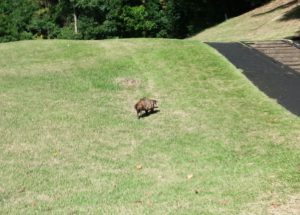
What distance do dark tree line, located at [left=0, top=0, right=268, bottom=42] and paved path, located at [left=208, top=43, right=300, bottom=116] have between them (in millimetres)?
19685

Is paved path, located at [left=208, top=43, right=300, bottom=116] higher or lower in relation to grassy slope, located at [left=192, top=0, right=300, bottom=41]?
higher

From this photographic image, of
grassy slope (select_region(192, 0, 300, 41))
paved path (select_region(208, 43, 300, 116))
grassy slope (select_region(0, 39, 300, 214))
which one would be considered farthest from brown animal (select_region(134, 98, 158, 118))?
grassy slope (select_region(192, 0, 300, 41))

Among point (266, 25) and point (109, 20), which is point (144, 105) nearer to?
point (266, 25)

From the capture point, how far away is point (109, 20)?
37.4 m

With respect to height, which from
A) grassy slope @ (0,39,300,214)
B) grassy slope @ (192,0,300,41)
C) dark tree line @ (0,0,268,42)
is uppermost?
grassy slope @ (0,39,300,214)

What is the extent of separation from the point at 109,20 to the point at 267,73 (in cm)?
2460

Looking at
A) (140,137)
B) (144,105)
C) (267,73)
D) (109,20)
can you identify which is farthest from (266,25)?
(109,20)

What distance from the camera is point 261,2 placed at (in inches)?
1261

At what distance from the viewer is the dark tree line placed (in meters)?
37.0

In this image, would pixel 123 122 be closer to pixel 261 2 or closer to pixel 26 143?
pixel 26 143

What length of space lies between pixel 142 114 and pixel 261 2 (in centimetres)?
2208

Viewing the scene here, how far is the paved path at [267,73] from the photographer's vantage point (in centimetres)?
1190

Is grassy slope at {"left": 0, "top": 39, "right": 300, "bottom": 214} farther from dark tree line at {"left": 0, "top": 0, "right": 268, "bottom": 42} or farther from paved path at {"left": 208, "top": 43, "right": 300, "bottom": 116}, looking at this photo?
dark tree line at {"left": 0, "top": 0, "right": 268, "bottom": 42}

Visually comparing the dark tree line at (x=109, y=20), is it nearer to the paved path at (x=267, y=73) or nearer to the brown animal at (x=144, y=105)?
the paved path at (x=267, y=73)
